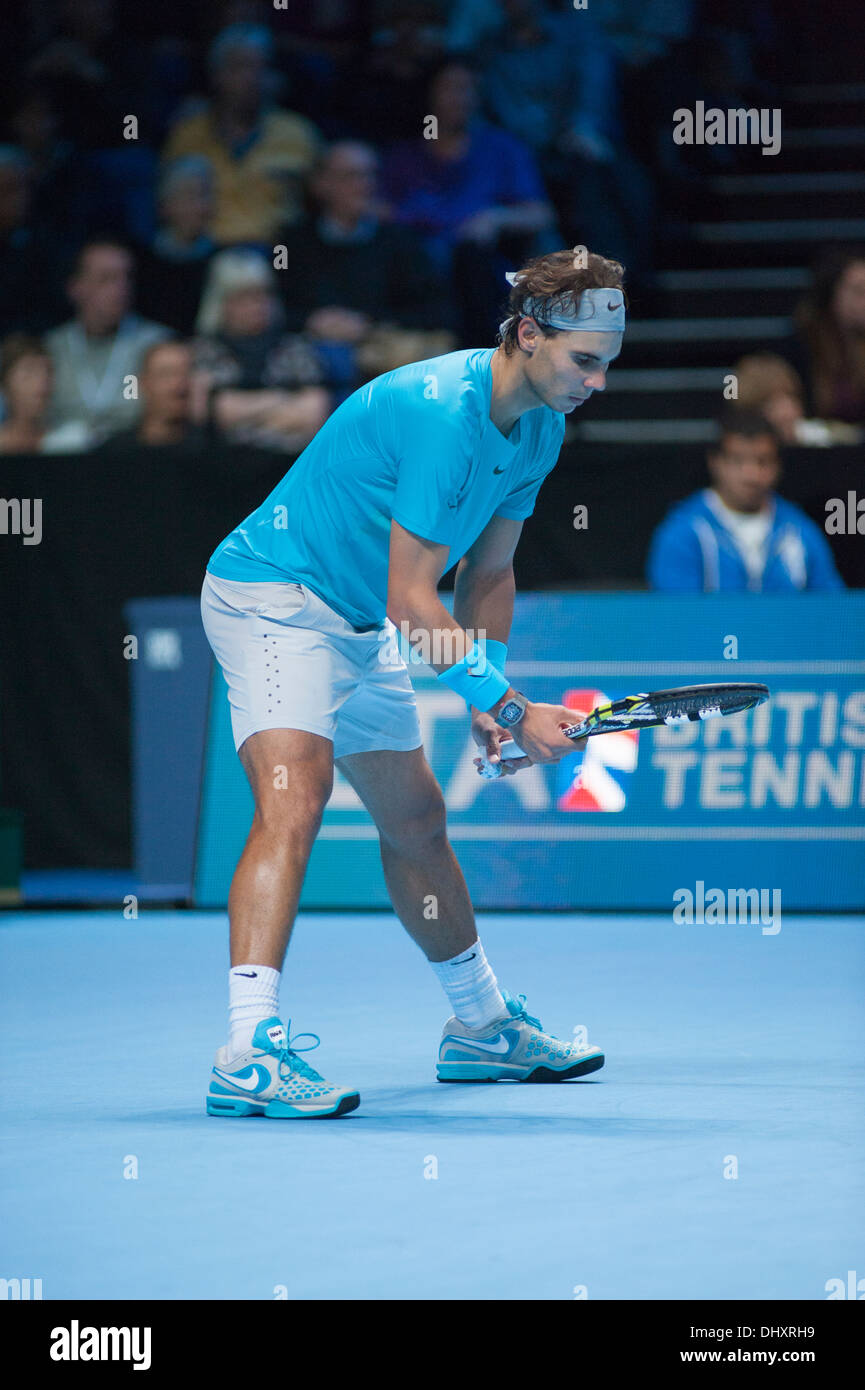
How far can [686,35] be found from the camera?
1171 centimetres

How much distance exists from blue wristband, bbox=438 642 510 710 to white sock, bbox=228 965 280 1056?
0.74 meters

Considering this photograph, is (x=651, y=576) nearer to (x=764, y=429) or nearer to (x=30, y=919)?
(x=764, y=429)

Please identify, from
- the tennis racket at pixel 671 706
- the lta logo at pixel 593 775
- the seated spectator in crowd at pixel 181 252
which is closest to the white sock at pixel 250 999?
the tennis racket at pixel 671 706

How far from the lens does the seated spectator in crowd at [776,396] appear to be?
8586mm

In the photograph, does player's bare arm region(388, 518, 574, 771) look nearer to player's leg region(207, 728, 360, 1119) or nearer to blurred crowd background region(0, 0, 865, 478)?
player's leg region(207, 728, 360, 1119)

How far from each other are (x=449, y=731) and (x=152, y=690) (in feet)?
4.40

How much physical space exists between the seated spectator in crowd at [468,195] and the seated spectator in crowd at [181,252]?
3.55 feet

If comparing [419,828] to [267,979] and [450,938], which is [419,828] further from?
[267,979]

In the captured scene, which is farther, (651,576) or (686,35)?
(686,35)

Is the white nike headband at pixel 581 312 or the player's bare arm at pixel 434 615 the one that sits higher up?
the white nike headband at pixel 581 312

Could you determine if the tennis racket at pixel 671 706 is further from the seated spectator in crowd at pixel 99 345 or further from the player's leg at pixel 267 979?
the seated spectator in crowd at pixel 99 345

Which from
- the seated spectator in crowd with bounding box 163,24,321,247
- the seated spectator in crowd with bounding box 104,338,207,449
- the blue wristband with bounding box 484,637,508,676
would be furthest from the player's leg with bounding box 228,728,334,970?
the seated spectator in crowd with bounding box 163,24,321,247

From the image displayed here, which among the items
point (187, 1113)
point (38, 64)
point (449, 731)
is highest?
point (38, 64)

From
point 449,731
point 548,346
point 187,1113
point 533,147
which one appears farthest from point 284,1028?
point 533,147
